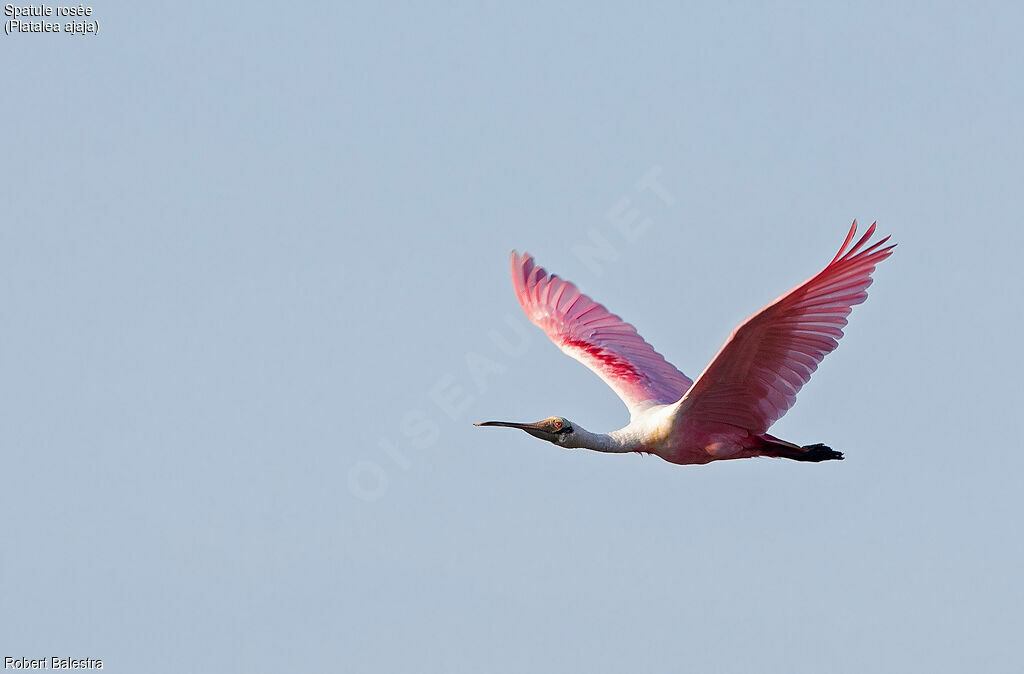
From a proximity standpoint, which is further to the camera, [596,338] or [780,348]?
[596,338]

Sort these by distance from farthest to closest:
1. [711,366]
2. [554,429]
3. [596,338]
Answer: [596,338]
[554,429]
[711,366]

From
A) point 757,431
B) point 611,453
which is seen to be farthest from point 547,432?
point 757,431

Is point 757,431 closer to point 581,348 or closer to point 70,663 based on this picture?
point 581,348

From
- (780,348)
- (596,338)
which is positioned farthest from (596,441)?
(596,338)

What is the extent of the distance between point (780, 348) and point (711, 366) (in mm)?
662

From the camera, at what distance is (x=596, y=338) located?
65.7ft

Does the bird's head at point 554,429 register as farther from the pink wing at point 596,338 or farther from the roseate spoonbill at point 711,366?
the pink wing at point 596,338

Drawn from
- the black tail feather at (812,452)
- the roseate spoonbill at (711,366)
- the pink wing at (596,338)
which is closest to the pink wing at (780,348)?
the roseate spoonbill at (711,366)

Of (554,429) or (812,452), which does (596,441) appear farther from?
(812,452)

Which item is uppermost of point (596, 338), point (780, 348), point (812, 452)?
point (596, 338)

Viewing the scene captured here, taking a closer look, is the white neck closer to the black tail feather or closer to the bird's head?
the bird's head

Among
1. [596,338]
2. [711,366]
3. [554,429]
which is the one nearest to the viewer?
[711,366]

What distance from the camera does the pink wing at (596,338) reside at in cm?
1891

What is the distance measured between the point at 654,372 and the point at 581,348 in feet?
3.22
